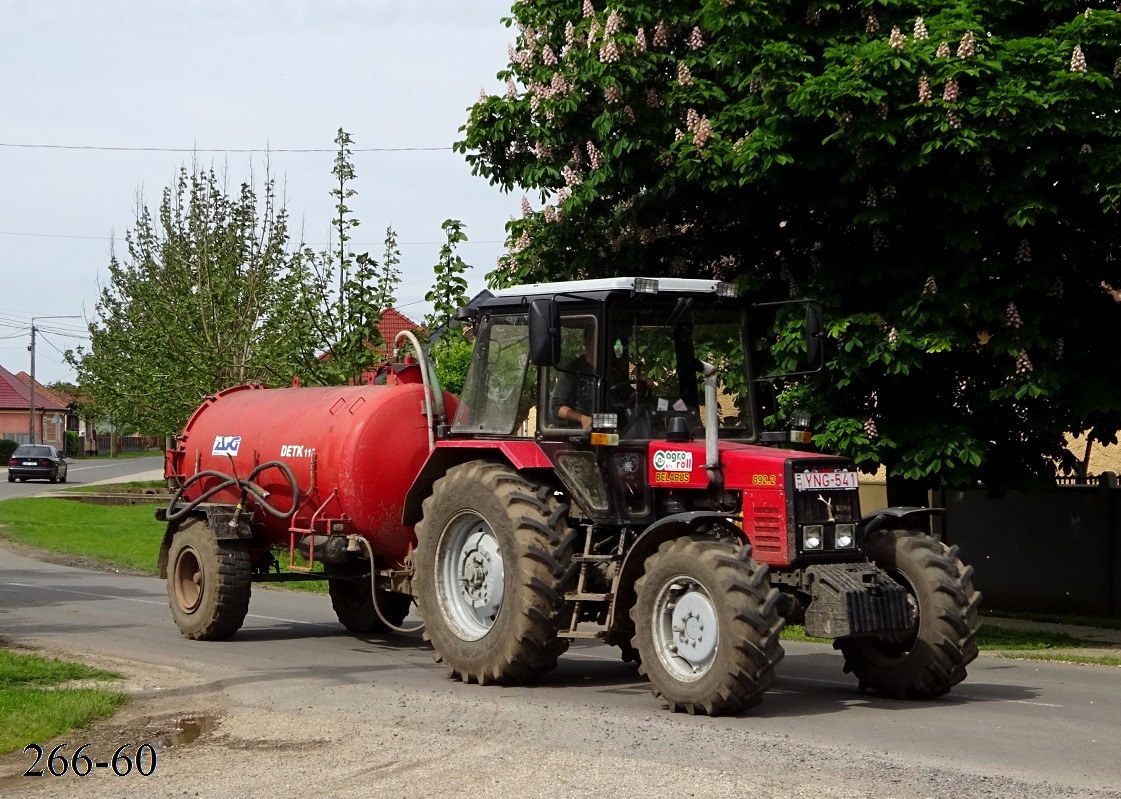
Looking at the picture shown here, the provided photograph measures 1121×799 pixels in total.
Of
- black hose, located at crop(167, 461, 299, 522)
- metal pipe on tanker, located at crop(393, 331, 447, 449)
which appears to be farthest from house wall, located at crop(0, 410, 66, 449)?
metal pipe on tanker, located at crop(393, 331, 447, 449)

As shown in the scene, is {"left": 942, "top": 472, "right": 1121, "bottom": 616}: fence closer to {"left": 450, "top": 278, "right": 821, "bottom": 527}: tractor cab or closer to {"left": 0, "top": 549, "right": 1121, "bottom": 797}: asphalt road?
{"left": 0, "top": 549, "right": 1121, "bottom": 797}: asphalt road

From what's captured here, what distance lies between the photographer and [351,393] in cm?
1328

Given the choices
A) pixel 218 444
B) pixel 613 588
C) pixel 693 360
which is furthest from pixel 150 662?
pixel 693 360

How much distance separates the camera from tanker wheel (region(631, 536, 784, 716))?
908cm

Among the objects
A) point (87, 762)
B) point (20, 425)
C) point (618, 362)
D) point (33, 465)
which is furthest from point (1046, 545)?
point (20, 425)

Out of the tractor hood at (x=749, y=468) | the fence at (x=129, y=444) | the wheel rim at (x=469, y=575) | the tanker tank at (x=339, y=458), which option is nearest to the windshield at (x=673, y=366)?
the tractor hood at (x=749, y=468)

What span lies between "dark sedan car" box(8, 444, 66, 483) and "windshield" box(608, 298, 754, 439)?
47873 mm

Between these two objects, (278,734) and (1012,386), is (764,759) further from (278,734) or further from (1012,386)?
(1012,386)

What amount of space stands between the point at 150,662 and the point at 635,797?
20.7ft

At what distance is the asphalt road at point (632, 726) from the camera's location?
7.46m

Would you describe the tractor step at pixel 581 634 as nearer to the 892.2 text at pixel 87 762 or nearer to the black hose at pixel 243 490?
the 892.2 text at pixel 87 762

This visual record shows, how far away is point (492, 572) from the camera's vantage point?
36.3ft

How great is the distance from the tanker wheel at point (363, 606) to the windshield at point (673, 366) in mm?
4211

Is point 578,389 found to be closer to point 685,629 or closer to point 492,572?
point 492,572
